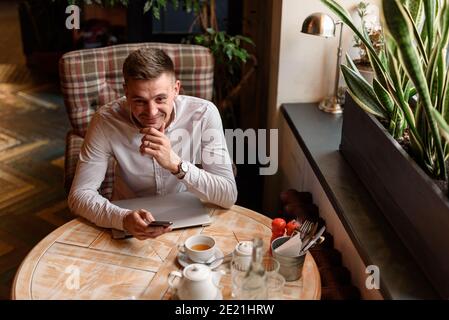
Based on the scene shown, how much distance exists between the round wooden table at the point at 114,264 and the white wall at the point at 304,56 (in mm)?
905

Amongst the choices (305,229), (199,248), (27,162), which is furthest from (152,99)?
(27,162)

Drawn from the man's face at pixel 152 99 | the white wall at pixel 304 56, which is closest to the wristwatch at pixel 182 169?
the man's face at pixel 152 99

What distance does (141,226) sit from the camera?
1490mm

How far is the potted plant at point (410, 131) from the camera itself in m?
1.29

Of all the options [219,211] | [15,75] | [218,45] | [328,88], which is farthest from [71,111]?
[15,75]

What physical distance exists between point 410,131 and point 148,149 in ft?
2.40

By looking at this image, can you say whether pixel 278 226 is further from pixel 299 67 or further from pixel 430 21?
pixel 299 67

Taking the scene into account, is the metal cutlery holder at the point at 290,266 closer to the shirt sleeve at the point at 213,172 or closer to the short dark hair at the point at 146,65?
the shirt sleeve at the point at 213,172

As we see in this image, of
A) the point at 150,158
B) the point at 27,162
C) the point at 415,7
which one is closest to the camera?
the point at 415,7

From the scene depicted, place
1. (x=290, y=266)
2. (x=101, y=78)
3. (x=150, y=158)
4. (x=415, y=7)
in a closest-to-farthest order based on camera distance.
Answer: (x=290, y=266) → (x=415, y=7) → (x=150, y=158) → (x=101, y=78)

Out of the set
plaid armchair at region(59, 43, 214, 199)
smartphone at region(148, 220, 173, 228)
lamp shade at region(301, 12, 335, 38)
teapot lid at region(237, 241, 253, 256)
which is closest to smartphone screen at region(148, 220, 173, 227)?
smartphone at region(148, 220, 173, 228)

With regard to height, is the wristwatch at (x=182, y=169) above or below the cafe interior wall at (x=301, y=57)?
below

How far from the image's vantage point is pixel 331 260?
1.72m

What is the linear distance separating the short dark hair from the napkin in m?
0.64
